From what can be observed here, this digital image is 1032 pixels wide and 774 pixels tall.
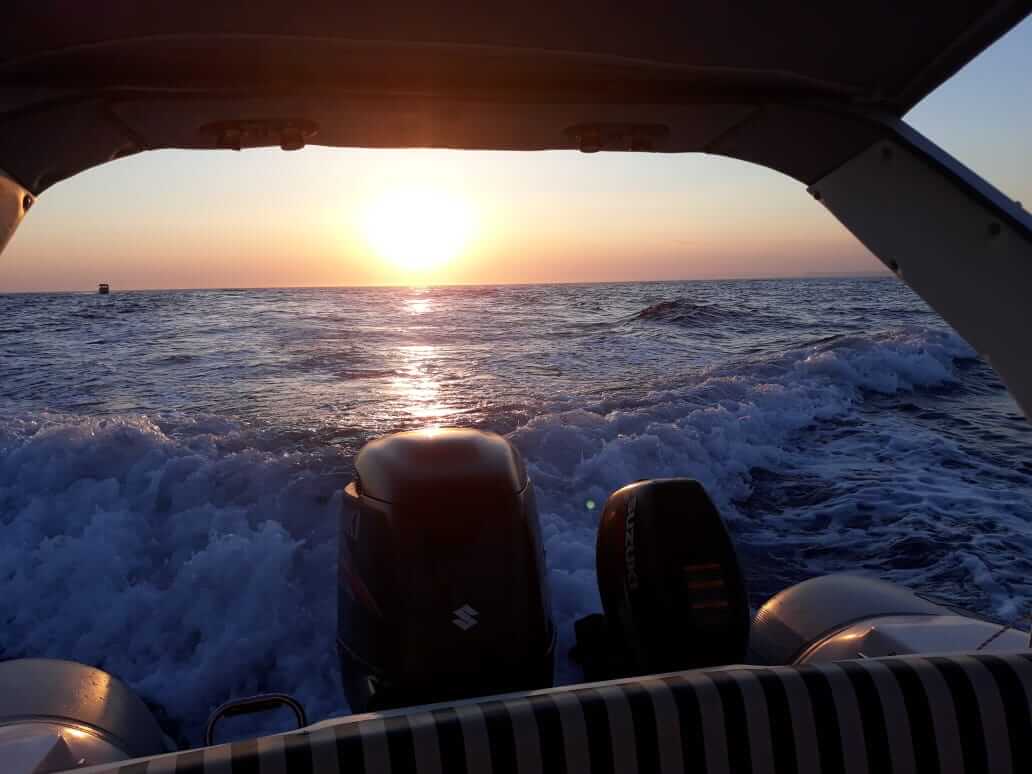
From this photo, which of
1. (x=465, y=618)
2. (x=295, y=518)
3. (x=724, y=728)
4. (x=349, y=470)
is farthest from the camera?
(x=349, y=470)

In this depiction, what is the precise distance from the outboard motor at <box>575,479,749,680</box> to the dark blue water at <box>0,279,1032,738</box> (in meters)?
1.27

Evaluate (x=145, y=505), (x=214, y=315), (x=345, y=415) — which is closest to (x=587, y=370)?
(x=345, y=415)

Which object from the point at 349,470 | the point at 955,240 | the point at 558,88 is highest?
the point at 558,88

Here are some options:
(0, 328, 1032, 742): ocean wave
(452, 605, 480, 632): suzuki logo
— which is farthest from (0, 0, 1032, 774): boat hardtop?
(0, 328, 1032, 742): ocean wave

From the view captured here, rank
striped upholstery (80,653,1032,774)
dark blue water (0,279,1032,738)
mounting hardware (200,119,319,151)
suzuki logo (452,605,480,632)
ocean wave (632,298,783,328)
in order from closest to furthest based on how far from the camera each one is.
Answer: striped upholstery (80,653,1032,774), mounting hardware (200,119,319,151), suzuki logo (452,605,480,632), dark blue water (0,279,1032,738), ocean wave (632,298,783,328)

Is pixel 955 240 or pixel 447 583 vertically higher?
pixel 955 240

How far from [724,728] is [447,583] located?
0.91 meters

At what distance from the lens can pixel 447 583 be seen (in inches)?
72.3

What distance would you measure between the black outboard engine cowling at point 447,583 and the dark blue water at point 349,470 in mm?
1433

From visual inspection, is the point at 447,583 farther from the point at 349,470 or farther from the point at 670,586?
the point at 349,470

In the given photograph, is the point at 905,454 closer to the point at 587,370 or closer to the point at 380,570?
the point at 587,370

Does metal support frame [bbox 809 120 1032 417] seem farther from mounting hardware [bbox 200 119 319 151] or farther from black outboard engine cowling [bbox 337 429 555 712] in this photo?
mounting hardware [bbox 200 119 319 151]

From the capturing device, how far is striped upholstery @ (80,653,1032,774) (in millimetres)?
1003

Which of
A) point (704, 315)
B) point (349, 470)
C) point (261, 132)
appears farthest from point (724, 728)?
point (704, 315)
